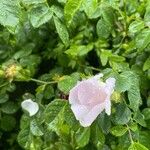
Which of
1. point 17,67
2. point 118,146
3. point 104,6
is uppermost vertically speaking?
point 104,6

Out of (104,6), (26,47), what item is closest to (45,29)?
(26,47)

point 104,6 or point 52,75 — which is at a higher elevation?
point 104,6

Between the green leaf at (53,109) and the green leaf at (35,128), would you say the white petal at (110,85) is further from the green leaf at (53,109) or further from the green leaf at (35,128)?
the green leaf at (35,128)

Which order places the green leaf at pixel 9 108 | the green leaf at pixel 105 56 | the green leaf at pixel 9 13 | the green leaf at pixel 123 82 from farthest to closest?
the green leaf at pixel 9 108
the green leaf at pixel 105 56
the green leaf at pixel 123 82
the green leaf at pixel 9 13

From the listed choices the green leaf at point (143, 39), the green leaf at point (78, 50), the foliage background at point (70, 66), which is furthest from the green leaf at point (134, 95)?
the green leaf at point (78, 50)

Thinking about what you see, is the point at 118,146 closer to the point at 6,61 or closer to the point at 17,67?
the point at 17,67

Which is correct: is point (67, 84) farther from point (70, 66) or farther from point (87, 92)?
point (70, 66)

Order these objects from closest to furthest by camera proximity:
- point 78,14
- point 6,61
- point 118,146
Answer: point 118,146 < point 78,14 < point 6,61

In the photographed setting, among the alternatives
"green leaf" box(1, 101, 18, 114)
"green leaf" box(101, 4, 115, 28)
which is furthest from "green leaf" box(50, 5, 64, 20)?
"green leaf" box(1, 101, 18, 114)

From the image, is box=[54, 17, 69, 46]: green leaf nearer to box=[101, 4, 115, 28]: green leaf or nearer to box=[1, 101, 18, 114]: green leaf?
box=[101, 4, 115, 28]: green leaf
